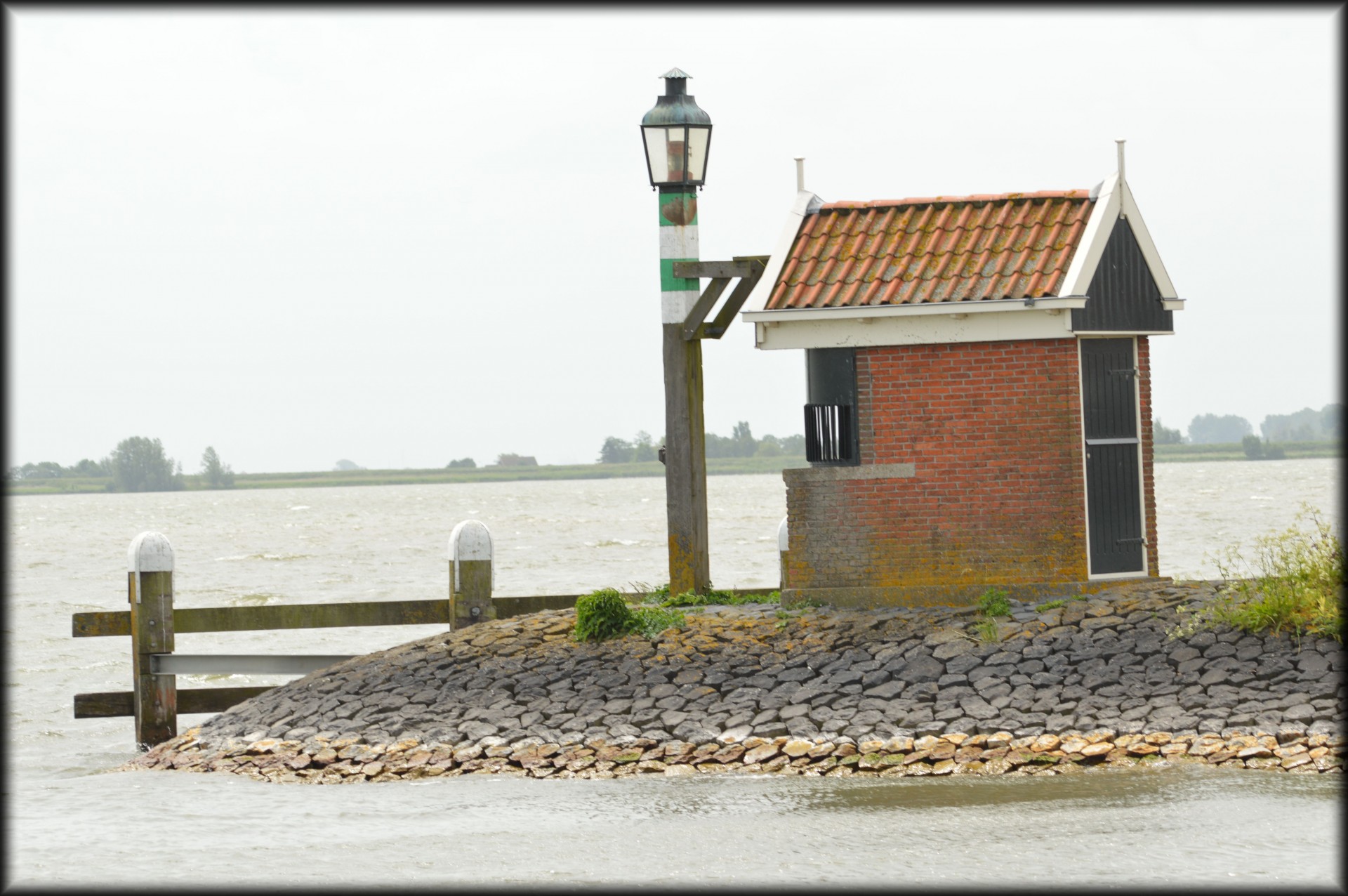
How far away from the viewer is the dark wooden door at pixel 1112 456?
1466cm

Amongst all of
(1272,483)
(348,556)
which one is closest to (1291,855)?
(348,556)

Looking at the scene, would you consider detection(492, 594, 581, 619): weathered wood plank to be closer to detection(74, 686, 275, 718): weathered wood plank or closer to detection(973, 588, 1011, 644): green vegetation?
detection(74, 686, 275, 718): weathered wood plank

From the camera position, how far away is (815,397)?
1537 cm

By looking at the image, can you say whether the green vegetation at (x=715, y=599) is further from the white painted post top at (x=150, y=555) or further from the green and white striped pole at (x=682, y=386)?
the white painted post top at (x=150, y=555)

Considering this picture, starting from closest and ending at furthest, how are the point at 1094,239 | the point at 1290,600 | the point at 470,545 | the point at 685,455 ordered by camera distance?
1. the point at 1290,600
2. the point at 1094,239
3. the point at 470,545
4. the point at 685,455

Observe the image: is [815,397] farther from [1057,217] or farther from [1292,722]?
[1292,722]

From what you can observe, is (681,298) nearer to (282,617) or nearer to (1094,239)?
(1094,239)

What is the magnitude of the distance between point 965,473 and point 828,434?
141 cm

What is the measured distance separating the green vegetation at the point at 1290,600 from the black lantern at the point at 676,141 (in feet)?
21.6

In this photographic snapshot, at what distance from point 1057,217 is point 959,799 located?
6571mm

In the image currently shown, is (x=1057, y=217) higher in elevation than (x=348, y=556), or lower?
higher

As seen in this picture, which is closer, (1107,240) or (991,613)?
(991,613)

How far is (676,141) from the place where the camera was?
15891 mm

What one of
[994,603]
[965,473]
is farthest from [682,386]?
[994,603]
